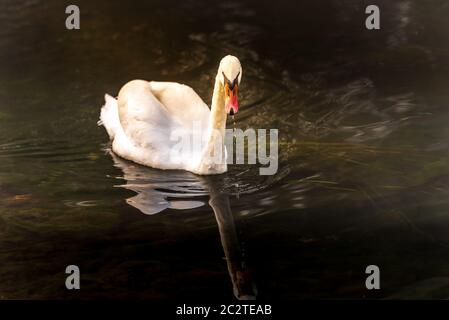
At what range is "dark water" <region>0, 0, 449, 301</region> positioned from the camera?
645cm

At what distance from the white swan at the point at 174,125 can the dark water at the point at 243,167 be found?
0.17 meters

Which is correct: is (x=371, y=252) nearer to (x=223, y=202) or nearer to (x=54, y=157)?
(x=223, y=202)

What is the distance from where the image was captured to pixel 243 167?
8.48 meters

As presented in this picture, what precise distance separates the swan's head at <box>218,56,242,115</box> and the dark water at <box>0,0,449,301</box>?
27.4 inches

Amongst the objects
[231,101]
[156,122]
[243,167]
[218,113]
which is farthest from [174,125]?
[231,101]

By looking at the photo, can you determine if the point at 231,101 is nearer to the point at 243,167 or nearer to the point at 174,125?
the point at 243,167

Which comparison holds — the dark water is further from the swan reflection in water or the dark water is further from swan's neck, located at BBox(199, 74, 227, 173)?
swan's neck, located at BBox(199, 74, 227, 173)

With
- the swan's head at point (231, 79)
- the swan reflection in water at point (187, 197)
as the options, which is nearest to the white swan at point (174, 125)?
→ the swan's head at point (231, 79)

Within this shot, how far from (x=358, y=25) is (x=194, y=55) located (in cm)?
233

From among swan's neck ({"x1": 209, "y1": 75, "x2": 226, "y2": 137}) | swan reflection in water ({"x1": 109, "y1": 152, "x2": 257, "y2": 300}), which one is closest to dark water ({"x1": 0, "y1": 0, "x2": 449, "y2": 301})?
swan reflection in water ({"x1": 109, "y1": 152, "x2": 257, "y2": 300})

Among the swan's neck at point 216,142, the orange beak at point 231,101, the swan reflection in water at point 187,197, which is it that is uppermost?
the orange beak at point 231,101

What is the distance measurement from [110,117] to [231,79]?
2320 millimetres

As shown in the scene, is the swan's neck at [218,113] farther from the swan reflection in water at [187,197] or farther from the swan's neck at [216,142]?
the swan reflection in water at [187,197]

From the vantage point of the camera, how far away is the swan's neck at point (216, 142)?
27.2 ft
